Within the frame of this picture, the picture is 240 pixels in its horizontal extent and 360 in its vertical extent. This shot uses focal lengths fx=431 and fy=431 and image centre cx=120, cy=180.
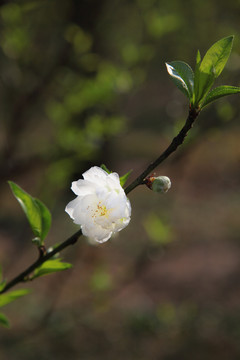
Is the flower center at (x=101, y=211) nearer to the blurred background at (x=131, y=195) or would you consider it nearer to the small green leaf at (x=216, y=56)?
the small green leaf at (x=216, y=56)

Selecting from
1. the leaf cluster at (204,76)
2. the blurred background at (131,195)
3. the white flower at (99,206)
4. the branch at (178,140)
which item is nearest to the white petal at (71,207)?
the white flower at (99,206)

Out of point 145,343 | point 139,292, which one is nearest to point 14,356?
point 145,343

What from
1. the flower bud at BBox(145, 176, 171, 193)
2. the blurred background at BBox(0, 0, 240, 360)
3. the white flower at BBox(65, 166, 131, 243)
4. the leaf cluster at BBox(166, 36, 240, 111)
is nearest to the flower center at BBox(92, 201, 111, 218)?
the white flower at BBox(65, 166, 131, 243)

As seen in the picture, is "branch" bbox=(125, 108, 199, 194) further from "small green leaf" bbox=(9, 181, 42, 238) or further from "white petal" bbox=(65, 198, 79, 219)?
"small green leaf" bbox=(9, 181, 42, 238)

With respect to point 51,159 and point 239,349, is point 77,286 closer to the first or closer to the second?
point 239,349

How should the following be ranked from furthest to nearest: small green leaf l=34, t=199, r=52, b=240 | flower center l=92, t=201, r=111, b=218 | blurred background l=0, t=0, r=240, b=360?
blurred background l=0, t=0, r=240, b=360, small green leaf l=34, t=199, r=52, b=240, flower center l=92, t=201, r=111, b=218

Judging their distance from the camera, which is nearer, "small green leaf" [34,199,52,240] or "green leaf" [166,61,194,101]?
"green leaf" [166,61,194,101]

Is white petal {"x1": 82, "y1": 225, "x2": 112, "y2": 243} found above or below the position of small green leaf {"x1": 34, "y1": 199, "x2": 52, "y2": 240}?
below
